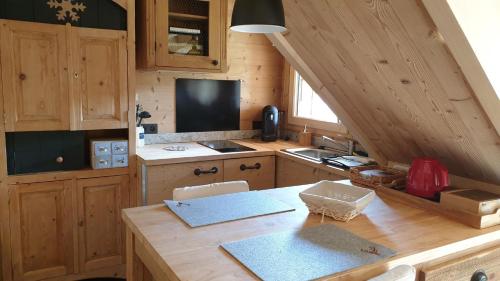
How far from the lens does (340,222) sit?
157 cm

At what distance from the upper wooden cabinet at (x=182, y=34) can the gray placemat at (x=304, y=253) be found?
6.42 ft

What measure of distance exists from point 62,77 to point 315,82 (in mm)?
1564

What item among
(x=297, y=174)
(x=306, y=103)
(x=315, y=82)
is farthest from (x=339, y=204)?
(x=306, y=103)

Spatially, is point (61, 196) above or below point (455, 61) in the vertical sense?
below

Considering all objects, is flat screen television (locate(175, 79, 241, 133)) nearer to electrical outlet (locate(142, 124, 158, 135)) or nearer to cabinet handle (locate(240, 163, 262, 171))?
electrical outlet (locate(142, 124, 158, 135))

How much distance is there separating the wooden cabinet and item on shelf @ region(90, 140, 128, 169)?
1192 mm

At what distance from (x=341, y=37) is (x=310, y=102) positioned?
1984 mm

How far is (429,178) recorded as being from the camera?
187 cm

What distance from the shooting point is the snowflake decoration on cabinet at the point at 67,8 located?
241 centimetres

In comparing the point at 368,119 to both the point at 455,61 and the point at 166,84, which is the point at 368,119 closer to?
the point at 455,61

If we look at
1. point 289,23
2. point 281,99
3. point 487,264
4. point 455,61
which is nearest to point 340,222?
point 487,264

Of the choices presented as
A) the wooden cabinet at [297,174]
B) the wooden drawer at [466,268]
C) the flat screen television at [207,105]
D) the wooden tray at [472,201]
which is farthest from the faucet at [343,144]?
the wooden drawer at [466,268]

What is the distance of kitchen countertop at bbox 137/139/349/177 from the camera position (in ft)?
8.81

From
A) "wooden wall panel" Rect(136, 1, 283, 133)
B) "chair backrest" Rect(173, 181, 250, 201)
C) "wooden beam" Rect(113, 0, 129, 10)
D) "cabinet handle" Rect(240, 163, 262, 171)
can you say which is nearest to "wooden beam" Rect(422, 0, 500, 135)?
"chair backrest" Rect(173, 181, 250, 201)
